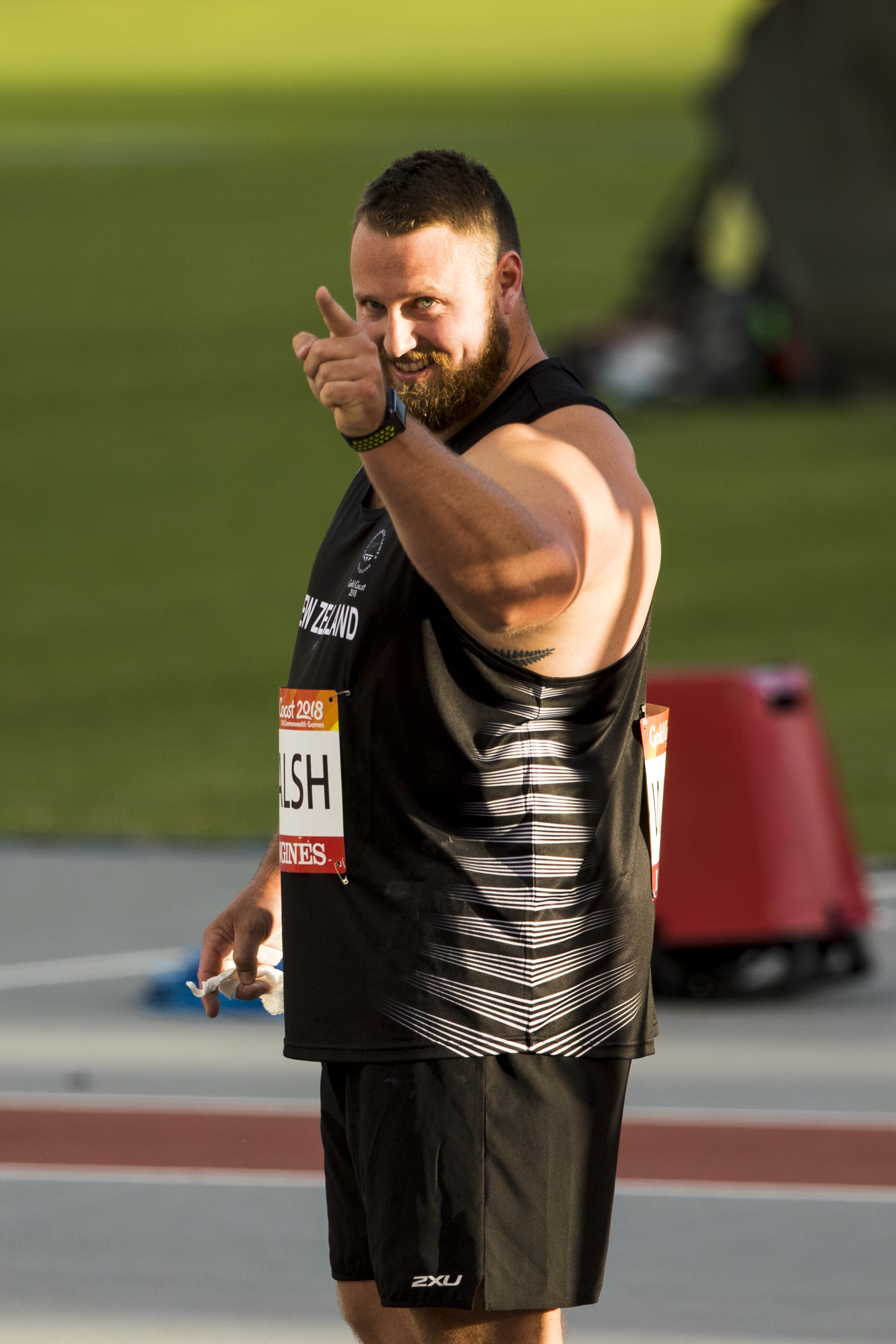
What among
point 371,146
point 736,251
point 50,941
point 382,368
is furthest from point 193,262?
point 382,368

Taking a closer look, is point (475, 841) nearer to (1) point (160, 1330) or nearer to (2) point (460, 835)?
(2) point (460, 835)

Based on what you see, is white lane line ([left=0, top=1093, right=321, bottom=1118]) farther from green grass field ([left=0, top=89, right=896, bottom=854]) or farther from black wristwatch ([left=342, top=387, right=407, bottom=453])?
black wristwatch ([left=342, top=387, right=407, bottom=453])

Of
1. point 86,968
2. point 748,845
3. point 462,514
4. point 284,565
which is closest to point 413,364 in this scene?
point 462,514

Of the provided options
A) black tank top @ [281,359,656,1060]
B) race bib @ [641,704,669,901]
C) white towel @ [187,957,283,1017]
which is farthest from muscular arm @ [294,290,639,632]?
white towel @ [187,957,283,1017]

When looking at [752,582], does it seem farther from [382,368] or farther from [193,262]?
[193,262]

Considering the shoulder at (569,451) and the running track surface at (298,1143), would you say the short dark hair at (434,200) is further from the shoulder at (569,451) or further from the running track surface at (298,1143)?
the running track surface at (298,1143)

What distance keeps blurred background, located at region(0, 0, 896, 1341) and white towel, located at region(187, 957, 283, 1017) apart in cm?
129

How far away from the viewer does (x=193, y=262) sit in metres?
41.9

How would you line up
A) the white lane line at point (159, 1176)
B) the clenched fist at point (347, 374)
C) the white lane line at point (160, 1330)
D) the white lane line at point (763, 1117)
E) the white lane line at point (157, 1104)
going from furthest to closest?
the white lane line at point (157, 1104) < the white lane line at point (763, 1117) < the white lane line at point (159, 1176) < the white lane line at point (160, 1330) < the clenched fist at point (347, 374)

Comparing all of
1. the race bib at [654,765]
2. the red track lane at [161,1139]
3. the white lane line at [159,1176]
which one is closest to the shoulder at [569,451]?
the race bib at [654,765]

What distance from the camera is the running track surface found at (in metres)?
5.55

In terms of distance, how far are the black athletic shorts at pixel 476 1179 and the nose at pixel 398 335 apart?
0.90m

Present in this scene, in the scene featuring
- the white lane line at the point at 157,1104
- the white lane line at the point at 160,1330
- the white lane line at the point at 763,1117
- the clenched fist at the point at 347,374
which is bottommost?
the white lane line at the point at 160,1330

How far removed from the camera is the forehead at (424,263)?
2.97 m
